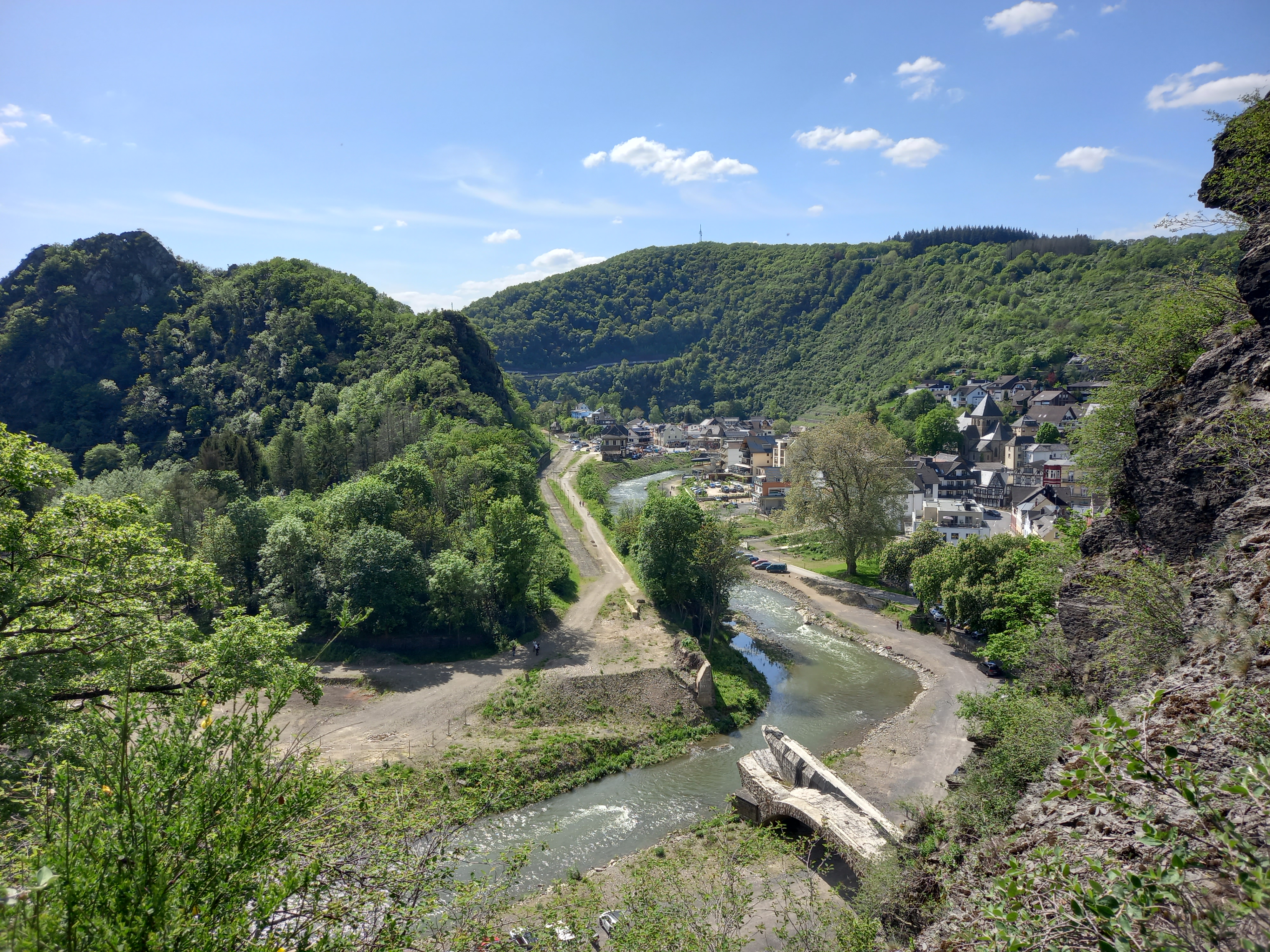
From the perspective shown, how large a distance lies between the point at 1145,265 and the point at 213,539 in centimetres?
13581

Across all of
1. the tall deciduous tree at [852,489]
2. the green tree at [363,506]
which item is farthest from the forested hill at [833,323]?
the green tree at [363,506]

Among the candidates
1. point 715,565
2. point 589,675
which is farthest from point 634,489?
point 589,675

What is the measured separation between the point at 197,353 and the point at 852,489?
74352mm

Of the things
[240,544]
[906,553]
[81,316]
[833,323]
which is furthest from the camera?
[833,323]

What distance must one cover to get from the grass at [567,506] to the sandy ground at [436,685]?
16.9 metres

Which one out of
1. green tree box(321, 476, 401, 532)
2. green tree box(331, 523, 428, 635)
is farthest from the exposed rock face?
green tree box(331, 523, 428, 635)

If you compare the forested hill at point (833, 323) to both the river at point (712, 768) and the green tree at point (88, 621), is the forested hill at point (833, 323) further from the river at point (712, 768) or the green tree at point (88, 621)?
the green tree at point (88, 621)

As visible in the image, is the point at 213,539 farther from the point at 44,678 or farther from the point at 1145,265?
the point at 1145,265

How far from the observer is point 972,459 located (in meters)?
77.9

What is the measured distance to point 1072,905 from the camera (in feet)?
14.0

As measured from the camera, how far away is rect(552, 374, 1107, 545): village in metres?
49.9

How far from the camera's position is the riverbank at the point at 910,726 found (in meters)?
21.4

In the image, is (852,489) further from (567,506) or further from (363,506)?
(363,506)

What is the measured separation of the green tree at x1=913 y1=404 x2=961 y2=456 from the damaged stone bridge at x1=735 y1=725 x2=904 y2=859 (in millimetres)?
65019
